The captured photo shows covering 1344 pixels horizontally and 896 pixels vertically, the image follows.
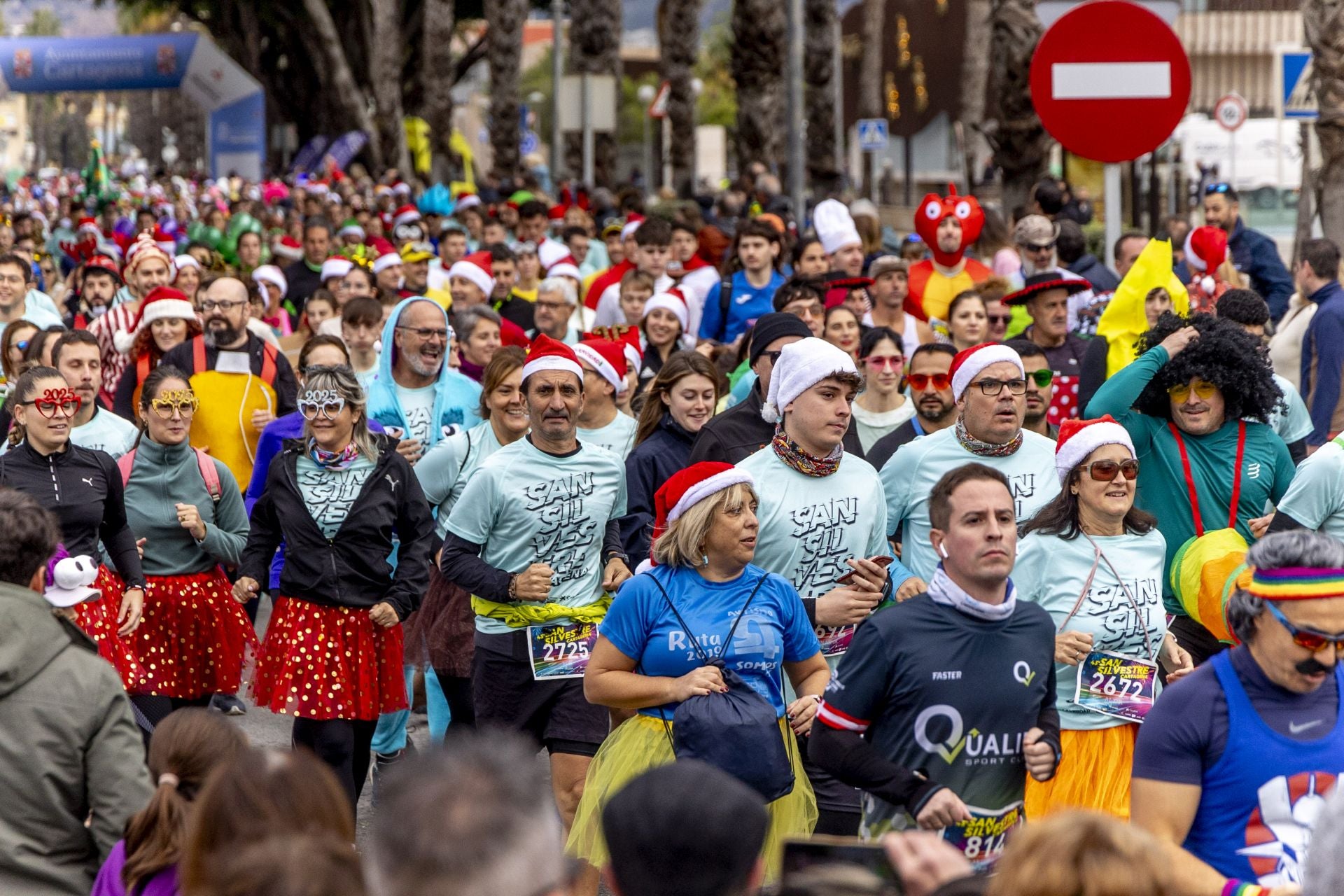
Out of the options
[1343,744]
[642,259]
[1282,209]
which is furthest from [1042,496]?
[1282,209]

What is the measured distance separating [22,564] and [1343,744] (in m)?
3.06

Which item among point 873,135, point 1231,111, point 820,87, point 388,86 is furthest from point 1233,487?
point 388,86

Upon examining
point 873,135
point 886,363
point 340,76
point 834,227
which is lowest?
point 886,363

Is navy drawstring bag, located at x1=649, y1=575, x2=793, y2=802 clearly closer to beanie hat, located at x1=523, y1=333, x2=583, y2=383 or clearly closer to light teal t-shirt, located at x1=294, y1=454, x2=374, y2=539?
beanie hat, located at x1=523, y1=333, x2=583, y2=383

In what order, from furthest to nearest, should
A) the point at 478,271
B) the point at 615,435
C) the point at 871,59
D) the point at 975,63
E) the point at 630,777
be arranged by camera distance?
1. the point at 871,59
2. the point at 975,63
3. the point at 478,271
4. the point at 615,435
5. the point at 630,777

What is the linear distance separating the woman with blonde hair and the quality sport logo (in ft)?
2.38

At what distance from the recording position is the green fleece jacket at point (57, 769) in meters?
4.35

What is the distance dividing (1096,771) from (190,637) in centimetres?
382

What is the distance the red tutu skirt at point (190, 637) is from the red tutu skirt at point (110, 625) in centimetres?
21

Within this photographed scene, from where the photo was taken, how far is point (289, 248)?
19953 millimetres

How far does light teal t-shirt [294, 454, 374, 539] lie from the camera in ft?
24.0

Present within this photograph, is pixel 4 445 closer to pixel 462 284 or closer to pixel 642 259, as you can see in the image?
pixel 462 284

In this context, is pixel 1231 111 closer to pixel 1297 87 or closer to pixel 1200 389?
pixel 1297 87

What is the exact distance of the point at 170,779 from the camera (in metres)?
4.05
